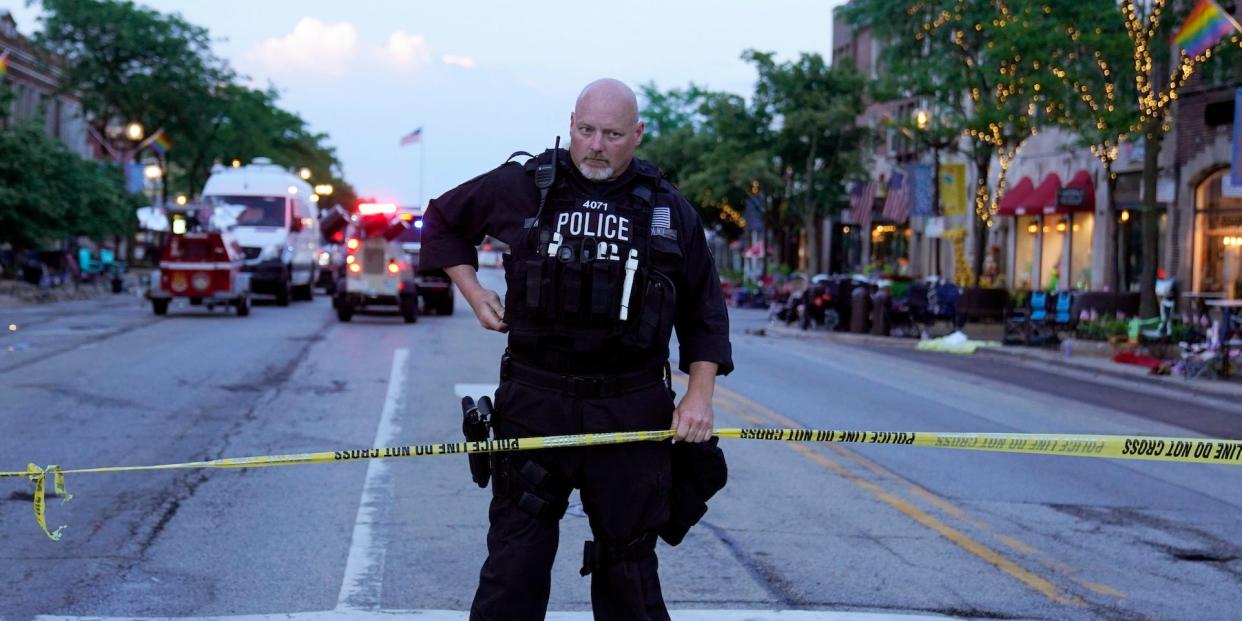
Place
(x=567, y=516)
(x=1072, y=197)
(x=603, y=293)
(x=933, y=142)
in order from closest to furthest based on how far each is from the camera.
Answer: (x=603, y=293) < (x=567, y=516) < (x=933, y=142) < (x=1072, y=197)

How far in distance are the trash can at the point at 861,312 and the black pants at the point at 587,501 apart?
91.3 feet

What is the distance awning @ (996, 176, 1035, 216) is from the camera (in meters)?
42.7

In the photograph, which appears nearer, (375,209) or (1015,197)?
(375,209)

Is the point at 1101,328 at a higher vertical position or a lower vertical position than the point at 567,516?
higher

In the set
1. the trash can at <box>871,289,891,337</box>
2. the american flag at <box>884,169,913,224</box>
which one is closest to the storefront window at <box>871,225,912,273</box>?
the american flag at <box>884,169,913,224</box>

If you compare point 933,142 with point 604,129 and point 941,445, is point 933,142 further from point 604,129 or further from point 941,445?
point 604,129

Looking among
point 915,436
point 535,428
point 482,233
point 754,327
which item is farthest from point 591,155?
point 754,327

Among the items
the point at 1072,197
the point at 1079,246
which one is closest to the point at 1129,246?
the point at 1072,197

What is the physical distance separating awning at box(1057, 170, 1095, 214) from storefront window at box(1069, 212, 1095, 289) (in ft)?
2.25

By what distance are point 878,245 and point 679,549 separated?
55111mm

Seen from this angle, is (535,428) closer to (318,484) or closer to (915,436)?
(915,436)

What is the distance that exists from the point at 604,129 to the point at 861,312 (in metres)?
28.0

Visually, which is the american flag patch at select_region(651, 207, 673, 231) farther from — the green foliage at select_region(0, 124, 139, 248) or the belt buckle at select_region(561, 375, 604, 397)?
the green foliage at select_region(0, 124, 139, 248)

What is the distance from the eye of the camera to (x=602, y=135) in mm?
4520
